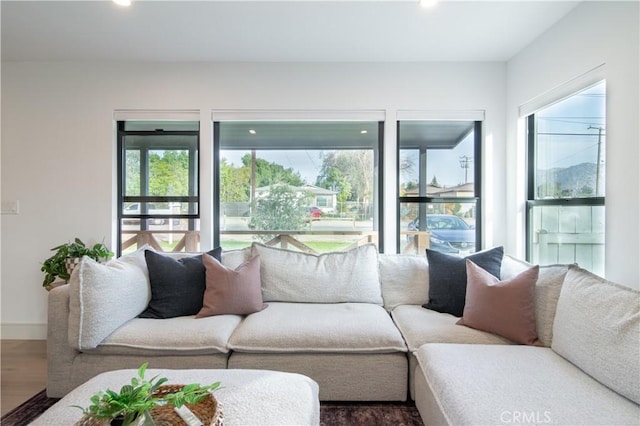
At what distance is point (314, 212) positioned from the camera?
3.14 metres

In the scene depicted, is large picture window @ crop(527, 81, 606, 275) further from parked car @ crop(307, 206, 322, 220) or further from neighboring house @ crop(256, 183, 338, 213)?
parked car @ crop(307, 206, 322, 220)

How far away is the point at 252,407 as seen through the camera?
46.8 inches

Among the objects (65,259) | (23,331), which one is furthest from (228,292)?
Answer: (23,331)

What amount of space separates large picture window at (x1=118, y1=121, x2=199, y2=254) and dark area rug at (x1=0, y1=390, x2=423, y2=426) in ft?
4.87

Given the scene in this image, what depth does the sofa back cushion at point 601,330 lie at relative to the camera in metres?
1.25

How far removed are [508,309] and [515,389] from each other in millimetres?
643

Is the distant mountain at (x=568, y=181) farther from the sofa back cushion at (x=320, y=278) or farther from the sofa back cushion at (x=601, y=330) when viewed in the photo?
the sofa back cushion at (x=320, y=278)

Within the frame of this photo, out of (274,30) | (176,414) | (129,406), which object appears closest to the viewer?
(129,406)

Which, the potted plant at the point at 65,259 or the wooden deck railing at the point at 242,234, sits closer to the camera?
the potted plant at the point at 65,259

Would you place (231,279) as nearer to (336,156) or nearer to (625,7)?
(336,156)

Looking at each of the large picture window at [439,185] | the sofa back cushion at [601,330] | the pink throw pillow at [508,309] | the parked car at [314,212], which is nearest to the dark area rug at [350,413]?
the pink throw pillow at [508,309]

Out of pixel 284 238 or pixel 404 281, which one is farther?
pixel 284 238

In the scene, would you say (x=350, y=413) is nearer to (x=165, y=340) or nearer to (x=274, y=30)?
(x=165, y=340)

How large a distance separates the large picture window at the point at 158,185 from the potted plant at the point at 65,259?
1.14 feet
